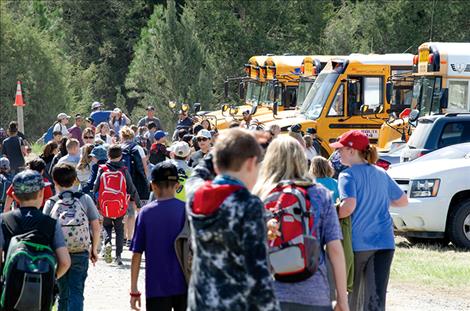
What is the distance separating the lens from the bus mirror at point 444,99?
73.2 feet

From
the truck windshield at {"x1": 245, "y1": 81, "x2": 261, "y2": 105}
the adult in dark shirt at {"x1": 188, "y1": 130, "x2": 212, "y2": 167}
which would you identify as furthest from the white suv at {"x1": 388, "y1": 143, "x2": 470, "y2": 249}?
the truck windshield at {"x1": 245, "y1": 81, "x2": 261, "y2": 105}

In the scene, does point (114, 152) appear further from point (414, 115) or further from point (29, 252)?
point (414, 115)

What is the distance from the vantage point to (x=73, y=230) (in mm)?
8484

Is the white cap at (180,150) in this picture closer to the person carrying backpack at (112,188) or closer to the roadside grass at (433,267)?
the person carrying backpack at (112,188)

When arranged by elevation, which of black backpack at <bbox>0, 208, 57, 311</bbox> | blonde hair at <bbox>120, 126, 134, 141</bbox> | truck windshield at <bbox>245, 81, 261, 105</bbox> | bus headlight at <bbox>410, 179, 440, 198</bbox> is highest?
black backpack at <bbox>0, 208, 57, 311</bbox>

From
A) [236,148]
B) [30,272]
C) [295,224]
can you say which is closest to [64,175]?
[30,272]

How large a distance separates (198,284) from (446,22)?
48233mm

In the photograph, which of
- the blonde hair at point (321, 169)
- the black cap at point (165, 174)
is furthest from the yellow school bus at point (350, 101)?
the black cap at point (165, 174)

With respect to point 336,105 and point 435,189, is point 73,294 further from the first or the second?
point 336,105

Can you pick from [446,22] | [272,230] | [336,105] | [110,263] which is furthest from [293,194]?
[446,22]

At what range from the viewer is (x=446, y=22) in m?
51.8

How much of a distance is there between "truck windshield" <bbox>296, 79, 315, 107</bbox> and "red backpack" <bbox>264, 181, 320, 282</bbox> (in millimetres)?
22550

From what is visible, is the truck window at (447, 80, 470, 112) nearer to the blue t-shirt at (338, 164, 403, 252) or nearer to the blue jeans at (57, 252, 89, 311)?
the blue t-shirt at (338, 164, 403, 252)

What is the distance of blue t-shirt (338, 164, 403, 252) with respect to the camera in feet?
26.8
